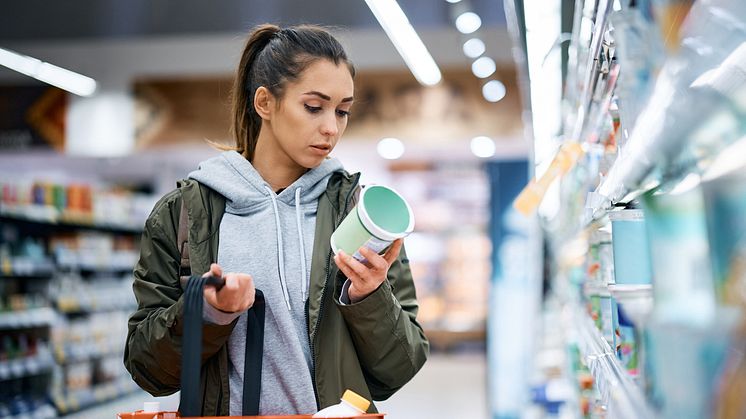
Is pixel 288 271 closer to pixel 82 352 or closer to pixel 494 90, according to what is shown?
pixel 82 352

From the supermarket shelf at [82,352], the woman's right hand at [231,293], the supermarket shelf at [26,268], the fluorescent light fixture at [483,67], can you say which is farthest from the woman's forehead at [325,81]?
the fluorescent light fixture at [483,67]

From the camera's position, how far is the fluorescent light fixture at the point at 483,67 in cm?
897

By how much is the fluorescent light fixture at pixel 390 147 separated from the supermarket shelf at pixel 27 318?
4.29m

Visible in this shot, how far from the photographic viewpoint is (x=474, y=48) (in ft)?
27.9

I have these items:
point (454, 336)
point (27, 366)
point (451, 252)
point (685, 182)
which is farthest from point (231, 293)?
point (451, 252)

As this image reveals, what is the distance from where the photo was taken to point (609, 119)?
208cm

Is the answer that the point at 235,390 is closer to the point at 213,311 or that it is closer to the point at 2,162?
the point at 213,311

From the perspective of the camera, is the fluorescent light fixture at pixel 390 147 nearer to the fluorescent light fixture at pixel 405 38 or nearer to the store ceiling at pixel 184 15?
the fluorescent light fixture at pixel 405 38

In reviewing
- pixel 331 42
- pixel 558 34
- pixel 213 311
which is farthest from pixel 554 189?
pixel 213 311

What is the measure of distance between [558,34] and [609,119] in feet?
5.70

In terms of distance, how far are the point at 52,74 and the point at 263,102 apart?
8370 millimetres

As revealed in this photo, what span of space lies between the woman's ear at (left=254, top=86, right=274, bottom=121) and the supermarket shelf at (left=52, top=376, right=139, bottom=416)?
5.26 m

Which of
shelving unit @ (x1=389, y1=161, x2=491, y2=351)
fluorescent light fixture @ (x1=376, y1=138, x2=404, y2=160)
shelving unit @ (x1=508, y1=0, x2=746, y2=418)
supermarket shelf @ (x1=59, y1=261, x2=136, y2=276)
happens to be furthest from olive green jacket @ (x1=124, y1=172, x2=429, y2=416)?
shelving unit @ (x1=389, y1=161, x2=491, y2=351)

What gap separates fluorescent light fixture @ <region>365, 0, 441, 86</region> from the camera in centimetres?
582
